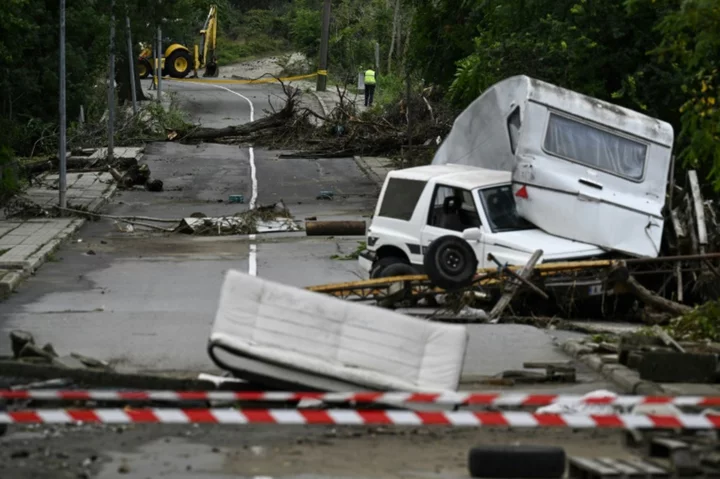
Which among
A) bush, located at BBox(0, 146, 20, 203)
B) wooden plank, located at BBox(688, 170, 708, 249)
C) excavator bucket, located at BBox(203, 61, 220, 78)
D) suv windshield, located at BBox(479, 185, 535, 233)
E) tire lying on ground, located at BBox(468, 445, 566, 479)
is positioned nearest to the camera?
tire lying on ground, located at BBox(468, 445, 566, 479)

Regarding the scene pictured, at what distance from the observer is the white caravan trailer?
1653cm

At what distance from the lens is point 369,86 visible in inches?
2061

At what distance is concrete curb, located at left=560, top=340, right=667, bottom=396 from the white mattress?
148 cm

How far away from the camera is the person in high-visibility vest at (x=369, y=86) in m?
51.4

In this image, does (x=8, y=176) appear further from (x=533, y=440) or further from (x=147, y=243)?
(x=533, y=440)

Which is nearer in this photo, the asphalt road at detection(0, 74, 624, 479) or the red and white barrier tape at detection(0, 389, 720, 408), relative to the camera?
the asphalt road at detection(0, 74, 624, 479)

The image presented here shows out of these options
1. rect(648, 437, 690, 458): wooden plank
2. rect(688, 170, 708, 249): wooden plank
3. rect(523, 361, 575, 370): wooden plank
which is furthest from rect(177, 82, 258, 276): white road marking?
rect(648, 437, 690, 458): wooden plank

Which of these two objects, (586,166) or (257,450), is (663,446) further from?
(586,166)

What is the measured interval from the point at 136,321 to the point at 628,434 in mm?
8207

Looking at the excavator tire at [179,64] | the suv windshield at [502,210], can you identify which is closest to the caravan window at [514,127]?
the suv windshield at [502,210]

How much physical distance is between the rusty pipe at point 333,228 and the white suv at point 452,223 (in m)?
7.27

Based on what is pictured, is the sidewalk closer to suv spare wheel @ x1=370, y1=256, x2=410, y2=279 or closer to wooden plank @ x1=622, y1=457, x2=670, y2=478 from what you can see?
suv spare wheel @ x1=370, y1=256, x2=410, y2=279

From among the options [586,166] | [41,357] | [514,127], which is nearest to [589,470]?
[41,357]

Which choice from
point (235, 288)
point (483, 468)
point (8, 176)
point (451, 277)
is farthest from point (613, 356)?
point (8, 176)
